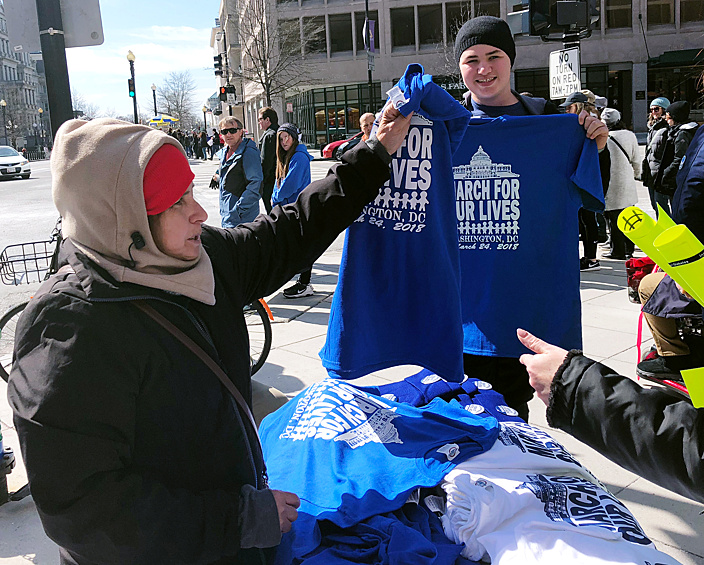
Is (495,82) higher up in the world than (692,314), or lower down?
higher up

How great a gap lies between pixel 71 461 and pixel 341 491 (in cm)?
114

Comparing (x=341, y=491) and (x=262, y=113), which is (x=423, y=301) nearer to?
(x=341, y=491)

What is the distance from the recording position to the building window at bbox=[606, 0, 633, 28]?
37069mm

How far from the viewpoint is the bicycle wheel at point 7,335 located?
4984 millimetres

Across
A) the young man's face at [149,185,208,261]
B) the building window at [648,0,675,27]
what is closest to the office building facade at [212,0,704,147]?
the building window at [648,0,675,27]

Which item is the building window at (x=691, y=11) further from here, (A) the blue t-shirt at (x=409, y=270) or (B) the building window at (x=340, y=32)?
(A) the blue t-shirt at (x=409, y=270)

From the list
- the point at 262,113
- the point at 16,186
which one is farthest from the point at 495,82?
the point at 16,186

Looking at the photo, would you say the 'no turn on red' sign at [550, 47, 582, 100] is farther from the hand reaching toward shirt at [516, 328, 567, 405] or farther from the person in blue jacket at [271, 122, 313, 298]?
the hand reaching toward shirt at [516, 328, 567, 405]

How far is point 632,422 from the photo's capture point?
1.53 meters

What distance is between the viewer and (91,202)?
161 cm

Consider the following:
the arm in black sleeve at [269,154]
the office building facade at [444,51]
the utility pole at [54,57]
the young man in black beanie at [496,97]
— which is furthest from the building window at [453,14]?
the young man in black beanie at [496,97]

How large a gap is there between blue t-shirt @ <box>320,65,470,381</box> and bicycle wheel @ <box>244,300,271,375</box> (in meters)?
1.54

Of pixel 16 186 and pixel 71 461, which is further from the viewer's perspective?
pixel 16 186

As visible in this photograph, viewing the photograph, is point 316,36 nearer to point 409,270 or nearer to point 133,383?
point 409,270
